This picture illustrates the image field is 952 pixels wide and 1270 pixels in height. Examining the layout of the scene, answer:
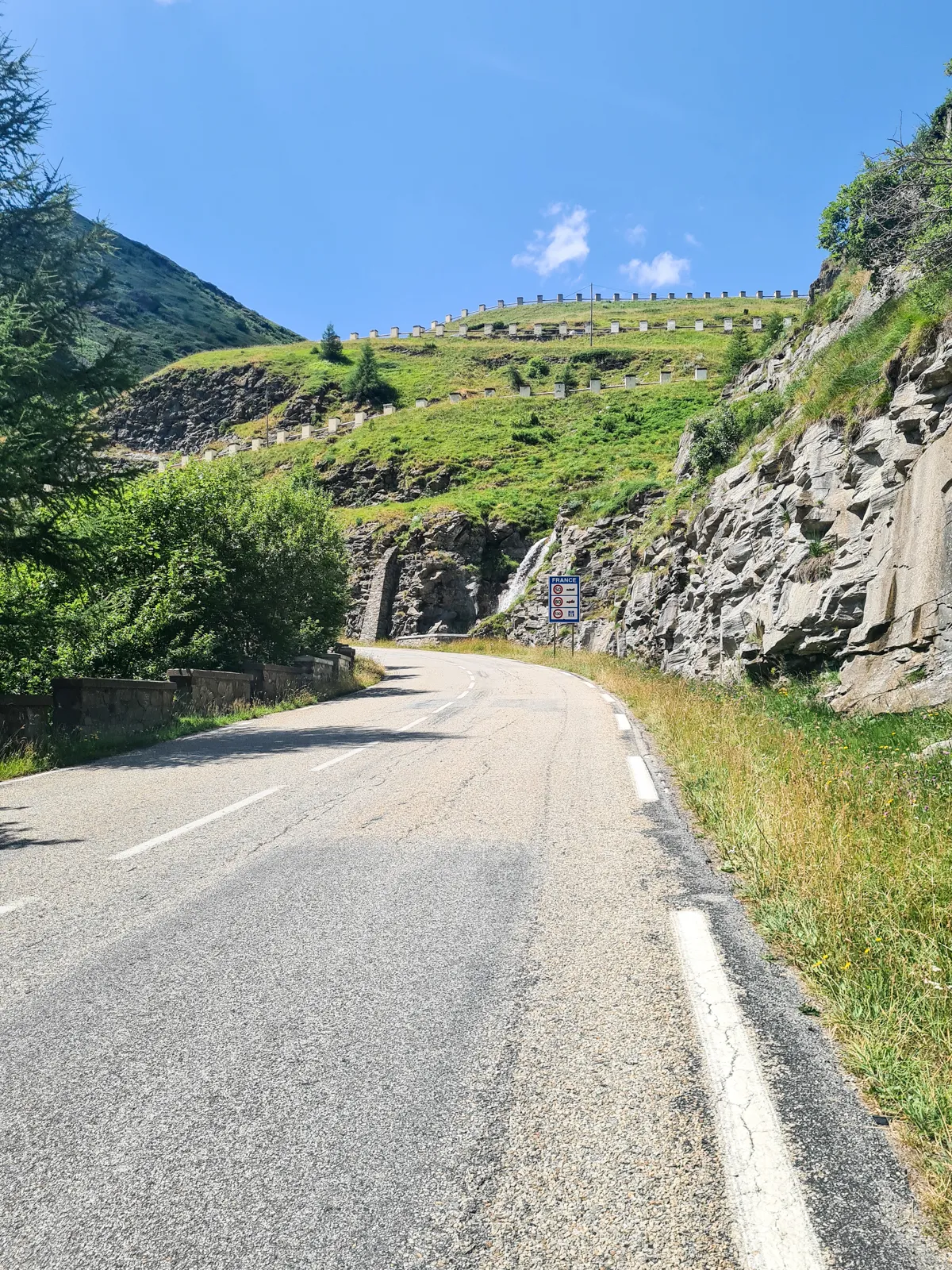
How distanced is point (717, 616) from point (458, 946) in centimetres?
1503

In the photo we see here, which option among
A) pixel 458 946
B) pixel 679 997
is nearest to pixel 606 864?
pixel 458 946

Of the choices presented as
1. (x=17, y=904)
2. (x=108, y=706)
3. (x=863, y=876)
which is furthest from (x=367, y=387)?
(x=863, y=876)

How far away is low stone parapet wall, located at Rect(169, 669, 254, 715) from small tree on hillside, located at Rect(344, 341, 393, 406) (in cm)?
7529

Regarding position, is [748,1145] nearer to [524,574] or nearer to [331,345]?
[524,574]

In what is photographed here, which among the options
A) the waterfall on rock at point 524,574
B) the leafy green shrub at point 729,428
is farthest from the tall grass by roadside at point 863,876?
the waterfall on rock at point 524,574

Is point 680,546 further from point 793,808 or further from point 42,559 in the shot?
Result: point 793,808

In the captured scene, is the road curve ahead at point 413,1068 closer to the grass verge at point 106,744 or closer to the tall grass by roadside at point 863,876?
the tall grass by roadside at point 863,876

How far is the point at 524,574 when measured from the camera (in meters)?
54.1

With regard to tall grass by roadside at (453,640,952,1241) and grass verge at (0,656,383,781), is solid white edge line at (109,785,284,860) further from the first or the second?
tall grass by roadside at (453,640,952,1241)

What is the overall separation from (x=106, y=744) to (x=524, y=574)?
43017 millimetres

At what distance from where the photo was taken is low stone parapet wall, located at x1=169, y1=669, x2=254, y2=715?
53.8 ft

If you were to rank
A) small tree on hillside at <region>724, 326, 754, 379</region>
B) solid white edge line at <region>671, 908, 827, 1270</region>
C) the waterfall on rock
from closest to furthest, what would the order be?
solid white edge line at <region>671, 908, 827, 1270</region> < the waterfall on rock < small tree on hillside at <region>724, 326, 754, 379</region>

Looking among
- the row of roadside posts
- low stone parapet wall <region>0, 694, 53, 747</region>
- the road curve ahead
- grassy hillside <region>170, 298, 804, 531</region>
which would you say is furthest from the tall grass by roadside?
grassy hillside <region>170, 298, 804, 531</region>

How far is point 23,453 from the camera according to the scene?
11.0 m
